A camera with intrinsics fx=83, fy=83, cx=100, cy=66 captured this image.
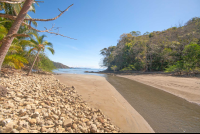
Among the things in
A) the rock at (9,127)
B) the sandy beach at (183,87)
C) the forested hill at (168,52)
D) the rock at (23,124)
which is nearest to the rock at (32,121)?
the rock at (23,124)

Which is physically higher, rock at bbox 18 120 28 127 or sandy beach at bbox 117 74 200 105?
rock at bbox 18 120 28 127

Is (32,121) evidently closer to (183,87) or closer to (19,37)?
(183,87)

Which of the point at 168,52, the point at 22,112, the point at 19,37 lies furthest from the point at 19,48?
the point at 168,52

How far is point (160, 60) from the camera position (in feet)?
78.9

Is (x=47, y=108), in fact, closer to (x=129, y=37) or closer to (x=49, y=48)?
(x=49, y=48)

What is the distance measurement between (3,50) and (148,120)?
5.55m

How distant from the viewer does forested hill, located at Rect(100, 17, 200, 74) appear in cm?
1432

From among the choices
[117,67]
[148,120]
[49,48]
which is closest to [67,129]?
[148,120]

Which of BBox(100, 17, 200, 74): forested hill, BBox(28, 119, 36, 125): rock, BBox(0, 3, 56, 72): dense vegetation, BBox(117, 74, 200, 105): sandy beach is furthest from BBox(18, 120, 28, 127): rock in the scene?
BBox(100, 17, 200, 74): forested hill

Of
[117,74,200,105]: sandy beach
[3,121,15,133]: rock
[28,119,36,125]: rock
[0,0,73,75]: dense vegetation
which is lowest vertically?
[117,74,200,105]: sandy beach

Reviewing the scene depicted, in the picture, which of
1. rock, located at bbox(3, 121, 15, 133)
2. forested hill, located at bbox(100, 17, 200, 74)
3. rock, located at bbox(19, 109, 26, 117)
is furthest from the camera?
forested hill, located at bbox(100, 17, 200, 74)

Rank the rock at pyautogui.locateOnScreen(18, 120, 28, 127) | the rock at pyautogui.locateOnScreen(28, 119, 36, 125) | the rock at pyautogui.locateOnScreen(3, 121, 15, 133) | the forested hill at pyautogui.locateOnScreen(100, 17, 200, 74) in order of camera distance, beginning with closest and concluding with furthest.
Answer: the rock at pyautogui.locateOnScreen(3, 121, 15, 133) → the rock at pyautogui.locateOnScreen(18, 120, 28, 127) → the rock at pyautogui.locateOnScreen(28, 119, 36, 125) → the forested hill at pyautogui.locateOnScreen(100, 17, 200, 74)

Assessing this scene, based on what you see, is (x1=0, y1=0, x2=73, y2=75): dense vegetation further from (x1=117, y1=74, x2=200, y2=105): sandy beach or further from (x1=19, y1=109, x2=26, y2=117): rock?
(x1=117, y1=74, x2=200, y2=105): sandy beach

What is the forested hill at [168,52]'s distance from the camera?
564 inches
